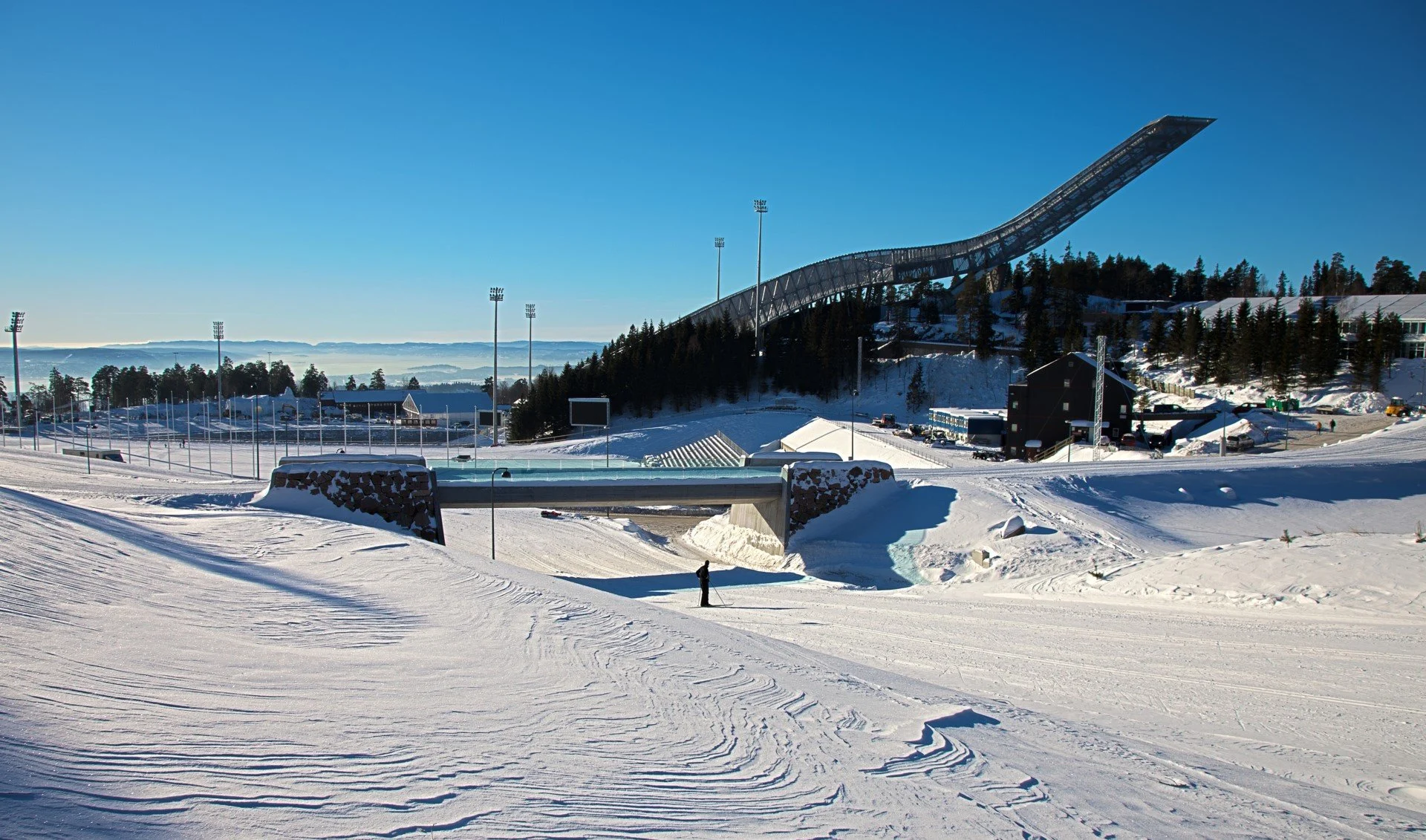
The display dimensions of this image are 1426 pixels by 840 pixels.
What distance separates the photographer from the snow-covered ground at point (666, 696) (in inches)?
166

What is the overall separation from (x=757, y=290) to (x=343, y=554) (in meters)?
51.9

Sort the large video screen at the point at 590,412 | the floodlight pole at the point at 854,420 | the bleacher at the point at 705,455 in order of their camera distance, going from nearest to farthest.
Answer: the floodlight pole at the point at 854,420 → the bleacher at the point at 705,455 → the large video screen at the point at 590,412

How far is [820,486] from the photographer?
77.5ft

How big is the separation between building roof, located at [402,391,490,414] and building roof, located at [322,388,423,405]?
234 inches

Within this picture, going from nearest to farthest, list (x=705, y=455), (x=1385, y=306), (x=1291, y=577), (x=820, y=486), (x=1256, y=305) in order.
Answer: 1. (x=1291, y=577)
2. (x=820, y=486)
3. (x=705, y=455)
4. (x=1385, y=306)
5. (x=1256, y=305)

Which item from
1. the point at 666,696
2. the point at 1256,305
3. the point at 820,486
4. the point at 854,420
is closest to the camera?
the point at 666,696

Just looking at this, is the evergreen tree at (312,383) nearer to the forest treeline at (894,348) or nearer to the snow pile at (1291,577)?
the forest treeline at (894,348)

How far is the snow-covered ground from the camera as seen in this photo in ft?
13.8

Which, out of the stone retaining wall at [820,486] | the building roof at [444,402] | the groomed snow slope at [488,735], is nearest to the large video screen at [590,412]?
the stone retaining wall at [820,486]

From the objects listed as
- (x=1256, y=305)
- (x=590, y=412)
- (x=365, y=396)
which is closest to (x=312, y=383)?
(x=365, y=396)

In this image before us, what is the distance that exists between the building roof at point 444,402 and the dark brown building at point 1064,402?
47251mm

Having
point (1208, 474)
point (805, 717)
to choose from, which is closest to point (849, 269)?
point (1208, 474)

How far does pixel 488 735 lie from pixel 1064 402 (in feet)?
132

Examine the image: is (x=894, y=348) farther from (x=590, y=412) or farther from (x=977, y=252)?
(x=590, y=412)
